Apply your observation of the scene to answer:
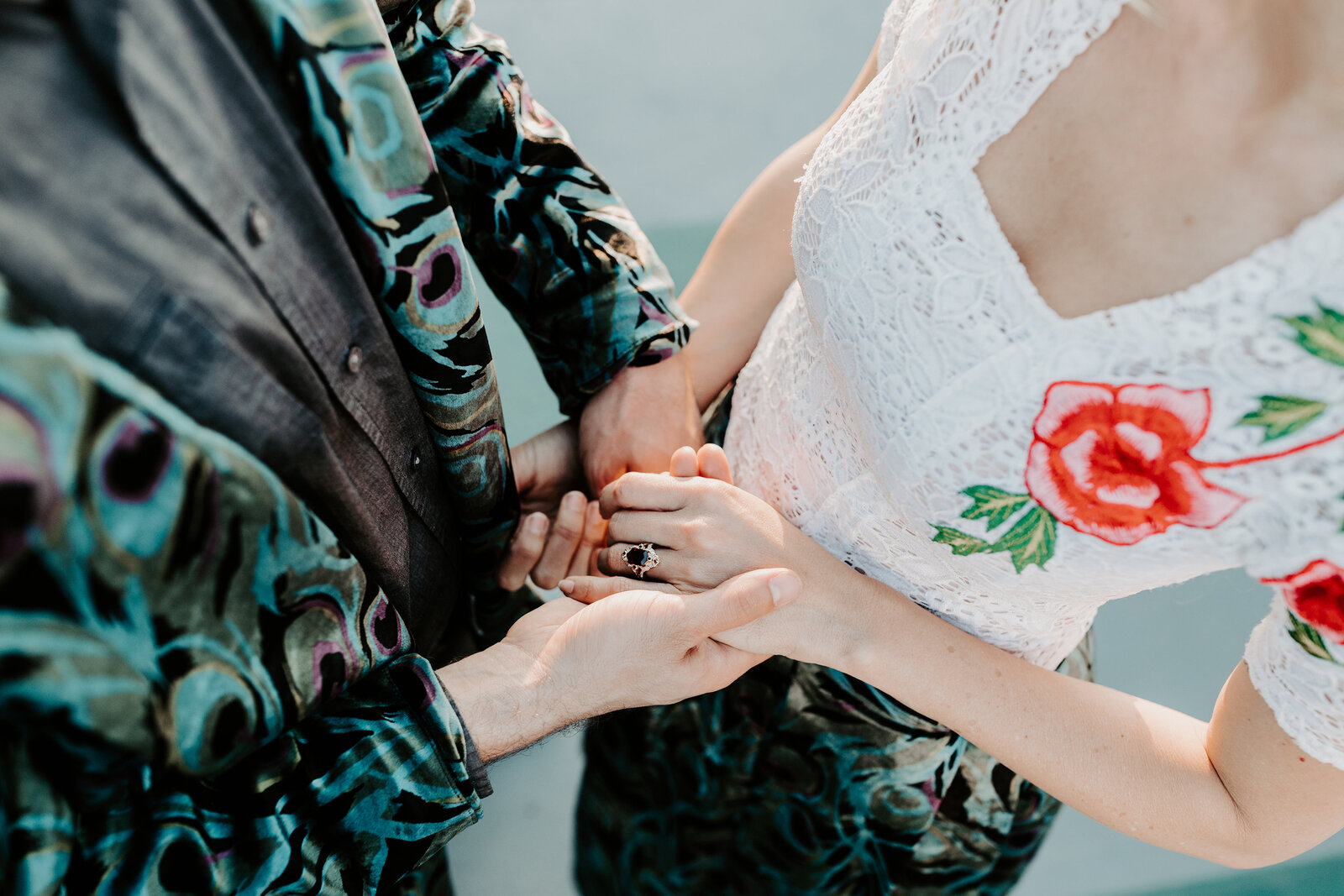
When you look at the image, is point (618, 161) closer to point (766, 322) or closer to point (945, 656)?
point (766, 322)

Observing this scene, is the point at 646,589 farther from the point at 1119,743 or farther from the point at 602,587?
the point at 1119,743

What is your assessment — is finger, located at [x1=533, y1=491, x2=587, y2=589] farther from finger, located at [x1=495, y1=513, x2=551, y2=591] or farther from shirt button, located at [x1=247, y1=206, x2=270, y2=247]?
shirt button, located at [x1=247, y1=206, x2=270, y2=247]

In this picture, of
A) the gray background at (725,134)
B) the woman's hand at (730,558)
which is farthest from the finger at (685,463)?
the gray background at (725,134)

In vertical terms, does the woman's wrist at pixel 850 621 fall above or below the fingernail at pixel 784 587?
below

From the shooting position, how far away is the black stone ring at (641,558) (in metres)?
0.59

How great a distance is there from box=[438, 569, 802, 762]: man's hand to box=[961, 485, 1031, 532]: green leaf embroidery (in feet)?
0.42

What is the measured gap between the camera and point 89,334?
0.28 metres

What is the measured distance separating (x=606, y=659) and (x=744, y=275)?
41 centimetres

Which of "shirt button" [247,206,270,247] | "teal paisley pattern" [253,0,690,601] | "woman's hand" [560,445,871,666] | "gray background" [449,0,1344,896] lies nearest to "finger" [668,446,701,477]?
"woman's hand" [560,445,871,666]

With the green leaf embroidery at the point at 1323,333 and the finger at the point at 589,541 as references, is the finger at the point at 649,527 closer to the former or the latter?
the finger at the point at 589,541

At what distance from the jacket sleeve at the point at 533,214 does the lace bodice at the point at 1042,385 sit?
0.17m

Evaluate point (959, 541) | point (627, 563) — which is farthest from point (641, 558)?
point (959, 541)

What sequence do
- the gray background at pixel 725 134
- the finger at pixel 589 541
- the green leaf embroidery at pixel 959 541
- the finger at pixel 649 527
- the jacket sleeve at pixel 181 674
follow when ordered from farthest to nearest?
the gray background at pixel 725 134, the finger at pixel 589 541, the finger at pixel 649 527, the green leaf embroidery at pixel 959 541, the jacket sleeve at pixel 181 674

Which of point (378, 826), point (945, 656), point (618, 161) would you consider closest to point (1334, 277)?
point (945, 656)
